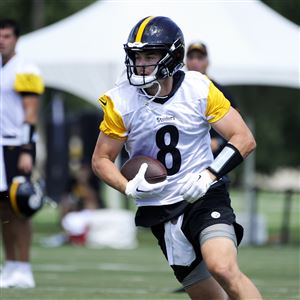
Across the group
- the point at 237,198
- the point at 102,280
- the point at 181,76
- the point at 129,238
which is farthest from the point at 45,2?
the point at 181,76

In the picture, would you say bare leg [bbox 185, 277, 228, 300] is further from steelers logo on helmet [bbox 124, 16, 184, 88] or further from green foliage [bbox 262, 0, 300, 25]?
green foliage [bbox 262, 0, 300, 25]

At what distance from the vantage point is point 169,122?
606 cm

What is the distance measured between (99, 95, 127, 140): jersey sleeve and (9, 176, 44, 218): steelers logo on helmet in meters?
3.12

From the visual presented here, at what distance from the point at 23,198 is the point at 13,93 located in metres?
0.94

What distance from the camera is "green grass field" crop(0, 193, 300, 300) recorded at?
350 inches

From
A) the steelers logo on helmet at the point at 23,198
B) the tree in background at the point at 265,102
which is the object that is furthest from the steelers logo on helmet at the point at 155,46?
the tree in background at the point at 265,102

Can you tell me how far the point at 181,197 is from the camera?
6.08 m

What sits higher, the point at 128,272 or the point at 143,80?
the point at 143,80

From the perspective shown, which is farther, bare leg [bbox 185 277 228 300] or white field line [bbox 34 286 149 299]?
white field line [bbox 34 286 149 299]

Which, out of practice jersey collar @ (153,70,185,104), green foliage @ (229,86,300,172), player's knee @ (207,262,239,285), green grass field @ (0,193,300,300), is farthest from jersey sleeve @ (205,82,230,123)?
green foliage @ (229,86,300,172)

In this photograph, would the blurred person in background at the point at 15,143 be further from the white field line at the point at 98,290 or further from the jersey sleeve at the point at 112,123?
the jersey sleeve at the point at 112,123

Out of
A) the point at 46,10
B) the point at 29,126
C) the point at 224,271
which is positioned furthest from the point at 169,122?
the point at 46,10

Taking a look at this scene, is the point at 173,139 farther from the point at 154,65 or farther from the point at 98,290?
the point at 98,290

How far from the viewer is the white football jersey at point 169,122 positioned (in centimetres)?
607
